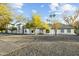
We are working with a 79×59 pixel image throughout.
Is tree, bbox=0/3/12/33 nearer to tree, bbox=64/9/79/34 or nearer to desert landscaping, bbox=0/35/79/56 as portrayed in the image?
desert landscaping, bbox=0/35/79/56

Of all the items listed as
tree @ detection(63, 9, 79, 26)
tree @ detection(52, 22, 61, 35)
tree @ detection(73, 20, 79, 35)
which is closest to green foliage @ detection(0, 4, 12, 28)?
tree @ detection(52, 22, 61, 35)

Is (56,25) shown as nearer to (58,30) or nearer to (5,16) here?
(58,30)

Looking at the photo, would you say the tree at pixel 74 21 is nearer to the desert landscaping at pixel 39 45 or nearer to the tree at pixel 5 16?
the desert landscaping at pixel 39 45

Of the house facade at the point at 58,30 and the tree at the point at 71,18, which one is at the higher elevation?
the tree at the point at 71,18

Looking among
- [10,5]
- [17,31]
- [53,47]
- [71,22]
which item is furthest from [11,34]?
[71,22]

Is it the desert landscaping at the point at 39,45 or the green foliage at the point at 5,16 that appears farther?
the green foliage at the point at 5,16

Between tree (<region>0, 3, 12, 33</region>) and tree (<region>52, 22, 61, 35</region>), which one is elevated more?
tree (<region>0, 3, 12, 33</region>)

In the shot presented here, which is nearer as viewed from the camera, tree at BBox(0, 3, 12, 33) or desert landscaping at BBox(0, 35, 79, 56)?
desert landscaping at BBox(0, 35, 79, 56)

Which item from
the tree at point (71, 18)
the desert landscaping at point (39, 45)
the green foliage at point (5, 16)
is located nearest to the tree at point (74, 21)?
the tree at point (71, 18)

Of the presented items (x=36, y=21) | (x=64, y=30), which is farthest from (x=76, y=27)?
(x=36, y=21)

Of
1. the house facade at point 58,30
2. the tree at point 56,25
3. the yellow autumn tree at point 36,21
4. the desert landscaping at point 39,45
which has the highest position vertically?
the yellow autumn tree at point 36,21

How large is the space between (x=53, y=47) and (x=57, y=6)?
0.73 m

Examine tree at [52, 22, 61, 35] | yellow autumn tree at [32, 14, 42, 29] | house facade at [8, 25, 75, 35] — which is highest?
yellow autumn tree at [32, 14, 42, 29]

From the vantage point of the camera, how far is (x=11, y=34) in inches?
167
